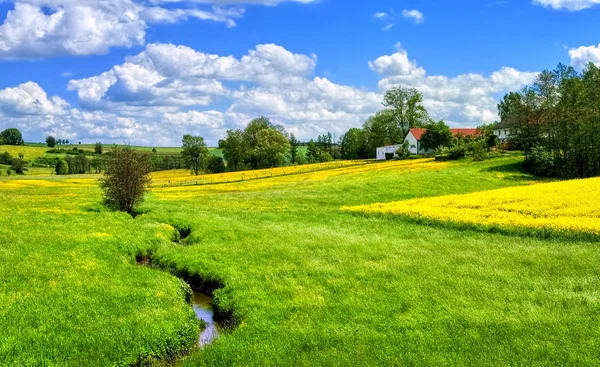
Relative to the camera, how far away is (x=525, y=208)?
29344 mm

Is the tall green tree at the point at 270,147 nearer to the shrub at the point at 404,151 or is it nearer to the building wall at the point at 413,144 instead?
the shrub at the point at 404,151

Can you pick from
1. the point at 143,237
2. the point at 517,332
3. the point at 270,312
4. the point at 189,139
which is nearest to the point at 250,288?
the point at 270,312

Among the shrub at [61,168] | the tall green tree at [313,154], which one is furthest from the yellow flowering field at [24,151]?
the tall green tree at [313,154]

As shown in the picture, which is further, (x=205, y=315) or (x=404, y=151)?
(x=404, y=151)

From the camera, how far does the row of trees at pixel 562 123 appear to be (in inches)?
2160

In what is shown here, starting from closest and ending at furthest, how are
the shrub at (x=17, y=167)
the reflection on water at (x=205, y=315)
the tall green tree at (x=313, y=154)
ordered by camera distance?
the reflection on water at (x=205, y=315)
the shrub at (x=17, y=167)
the tall green tree at (x=313, y=154)

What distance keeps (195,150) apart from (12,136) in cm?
10695

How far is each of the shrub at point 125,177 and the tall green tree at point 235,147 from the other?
9037cm

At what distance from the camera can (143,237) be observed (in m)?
22.5

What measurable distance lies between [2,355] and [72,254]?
8.62m

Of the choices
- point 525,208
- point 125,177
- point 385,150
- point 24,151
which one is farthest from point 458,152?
point 24,151

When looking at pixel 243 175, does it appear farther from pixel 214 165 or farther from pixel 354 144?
pixel 354 144

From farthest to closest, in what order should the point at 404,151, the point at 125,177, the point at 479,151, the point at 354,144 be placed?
the point at 354,144 → the point at 404,151 → the point at 479,151 → the point at 125,177

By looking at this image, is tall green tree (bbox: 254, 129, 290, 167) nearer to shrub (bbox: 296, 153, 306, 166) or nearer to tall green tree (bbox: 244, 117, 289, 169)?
tall green tree (bbox: 244, 117, 289, 169)
